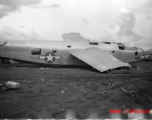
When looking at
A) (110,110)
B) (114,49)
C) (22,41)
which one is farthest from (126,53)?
(110,110)

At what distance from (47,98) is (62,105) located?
830mm

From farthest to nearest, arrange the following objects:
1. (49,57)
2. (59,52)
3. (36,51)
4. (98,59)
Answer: (59,52) → (49,57) → (36,51) → (98,59)

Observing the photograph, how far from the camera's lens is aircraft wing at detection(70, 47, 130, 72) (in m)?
11.7

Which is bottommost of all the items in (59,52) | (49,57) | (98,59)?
(98,59)

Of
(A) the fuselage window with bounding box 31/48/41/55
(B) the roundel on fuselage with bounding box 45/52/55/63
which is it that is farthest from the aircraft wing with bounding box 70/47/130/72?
(A) the fuselage window with bounding box 31/48/41/55

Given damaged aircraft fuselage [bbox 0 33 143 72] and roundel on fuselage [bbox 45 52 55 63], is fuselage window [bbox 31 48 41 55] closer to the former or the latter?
damaged aircraft fuselage [bbox 0 33 143 72]

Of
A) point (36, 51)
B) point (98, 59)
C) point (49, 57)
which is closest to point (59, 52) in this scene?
point (49, 57)

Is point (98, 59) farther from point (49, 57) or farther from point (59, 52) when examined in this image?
point (49, 57)

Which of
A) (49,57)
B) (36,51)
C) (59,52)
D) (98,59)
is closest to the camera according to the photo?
(98,59)

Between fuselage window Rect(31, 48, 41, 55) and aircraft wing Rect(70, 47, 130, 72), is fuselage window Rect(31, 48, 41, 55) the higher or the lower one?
the higher one

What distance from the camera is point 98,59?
12.9 metres

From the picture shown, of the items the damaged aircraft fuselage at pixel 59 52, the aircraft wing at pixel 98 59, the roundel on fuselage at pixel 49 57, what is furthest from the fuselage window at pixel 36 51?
the aircraft wing at pixel 98 59

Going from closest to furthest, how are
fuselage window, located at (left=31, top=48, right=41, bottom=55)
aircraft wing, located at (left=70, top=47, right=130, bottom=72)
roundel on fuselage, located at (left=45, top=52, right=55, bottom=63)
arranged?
aircraft wing, located at (left=70, top=47, right=130, bottom=72), fuselage window, located at (left=31, top=48, right=41, bottom=55), roundel on fuselage, located at (left=45, top=52, right=55, bottom=63)

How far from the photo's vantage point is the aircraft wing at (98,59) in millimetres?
11723
